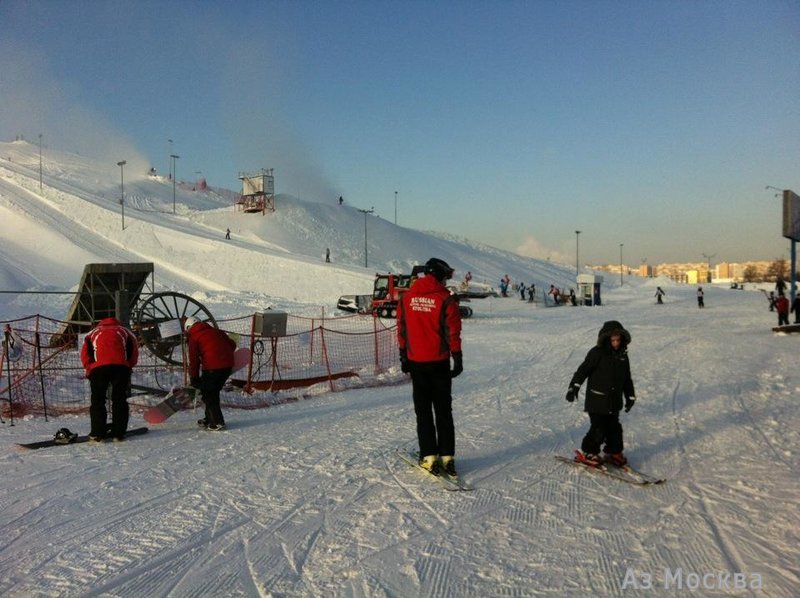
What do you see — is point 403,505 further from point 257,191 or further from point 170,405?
point 257,191

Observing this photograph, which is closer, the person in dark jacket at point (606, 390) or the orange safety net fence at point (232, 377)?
the person in dark jacket at point (606, 390)

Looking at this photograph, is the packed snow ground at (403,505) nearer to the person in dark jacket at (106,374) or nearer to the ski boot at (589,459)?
the ski boot at (589,459)

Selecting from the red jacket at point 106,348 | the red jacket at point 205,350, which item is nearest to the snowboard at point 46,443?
the red jacket at point 106,348

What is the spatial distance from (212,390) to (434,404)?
325 cm

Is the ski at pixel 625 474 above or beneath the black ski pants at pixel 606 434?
beneath

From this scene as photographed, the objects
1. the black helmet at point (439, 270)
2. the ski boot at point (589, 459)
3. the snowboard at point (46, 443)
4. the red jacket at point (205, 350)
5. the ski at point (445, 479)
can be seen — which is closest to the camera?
the ski at point (445, 479)

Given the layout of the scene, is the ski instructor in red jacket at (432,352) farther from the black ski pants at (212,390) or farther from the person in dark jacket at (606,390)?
the black ski pants at (212,390)

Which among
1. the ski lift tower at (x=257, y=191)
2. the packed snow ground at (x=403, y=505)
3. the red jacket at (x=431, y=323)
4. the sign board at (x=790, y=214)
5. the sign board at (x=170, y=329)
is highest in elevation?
the ski lift tower at (x=257, y=191)

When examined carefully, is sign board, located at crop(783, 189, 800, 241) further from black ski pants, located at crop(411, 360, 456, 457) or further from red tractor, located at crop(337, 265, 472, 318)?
black ski pants, located at crop(411, 360, 456, 457)

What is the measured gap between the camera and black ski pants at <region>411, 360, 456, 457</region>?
5.23 metres

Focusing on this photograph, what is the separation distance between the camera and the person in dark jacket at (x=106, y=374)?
6816 millimetres

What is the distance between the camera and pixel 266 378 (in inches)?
507

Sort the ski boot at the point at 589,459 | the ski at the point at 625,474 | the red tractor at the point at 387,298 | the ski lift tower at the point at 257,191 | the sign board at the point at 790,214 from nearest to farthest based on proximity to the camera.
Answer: the ski at the point at 625,474, the ski boot at the point at 589,459, the sign board at the point at 790,214, the red tractor at the point at 387,298, the ski lift tower at the point at 257,191

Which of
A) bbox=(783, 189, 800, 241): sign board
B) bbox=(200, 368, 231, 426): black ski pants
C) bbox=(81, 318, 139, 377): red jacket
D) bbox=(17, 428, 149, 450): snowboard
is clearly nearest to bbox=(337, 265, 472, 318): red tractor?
bbox=(783, 189, 800, 241): sign board
